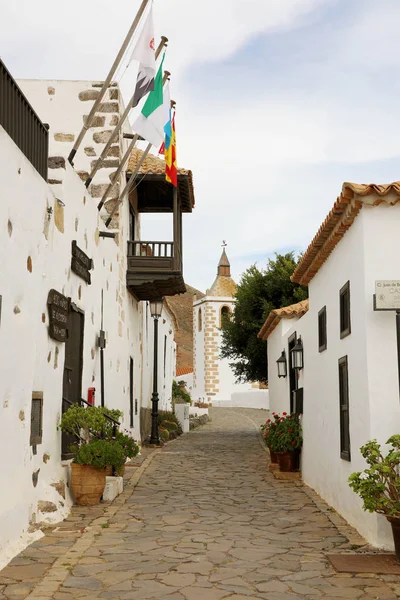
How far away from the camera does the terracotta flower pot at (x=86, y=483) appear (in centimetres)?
860

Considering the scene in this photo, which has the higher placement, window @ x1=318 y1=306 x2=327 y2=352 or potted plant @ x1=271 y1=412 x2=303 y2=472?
window @ x1=318 y1=306 x2=327 y2=352

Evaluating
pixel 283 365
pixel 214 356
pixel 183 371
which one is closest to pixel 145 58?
pixel 283 365

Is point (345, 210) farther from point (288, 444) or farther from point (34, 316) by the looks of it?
point (288, 444)

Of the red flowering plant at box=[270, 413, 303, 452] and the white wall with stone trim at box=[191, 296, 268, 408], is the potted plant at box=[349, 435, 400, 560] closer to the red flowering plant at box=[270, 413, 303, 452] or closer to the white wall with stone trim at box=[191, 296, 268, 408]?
the red flowering plant at box=[270, 413, 303, 452]

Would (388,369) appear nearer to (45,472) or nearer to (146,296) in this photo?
(45,472)

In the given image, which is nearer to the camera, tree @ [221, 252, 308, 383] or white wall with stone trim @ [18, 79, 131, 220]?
white wall with stone trim @ [18, 79, 131, 220]

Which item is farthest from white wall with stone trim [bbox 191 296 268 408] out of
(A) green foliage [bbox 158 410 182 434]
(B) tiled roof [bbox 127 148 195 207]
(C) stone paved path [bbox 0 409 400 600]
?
(C) stone paved path [bbox 0 409 400 600]

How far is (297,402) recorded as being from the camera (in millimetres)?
12633

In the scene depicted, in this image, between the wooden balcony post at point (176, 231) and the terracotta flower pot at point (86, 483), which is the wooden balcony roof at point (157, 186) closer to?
the wooden balcony post at point (176, 231)

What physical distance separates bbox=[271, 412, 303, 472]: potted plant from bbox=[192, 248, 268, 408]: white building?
34866mm

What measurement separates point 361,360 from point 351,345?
567 mm

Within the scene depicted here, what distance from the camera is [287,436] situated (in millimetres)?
12062

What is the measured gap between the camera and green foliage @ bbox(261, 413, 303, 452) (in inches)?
474

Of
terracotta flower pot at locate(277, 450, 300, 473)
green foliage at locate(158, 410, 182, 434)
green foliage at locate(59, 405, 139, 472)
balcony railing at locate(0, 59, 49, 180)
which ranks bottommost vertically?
terracotta flower pot at locate(277, 450, 300, 473)
